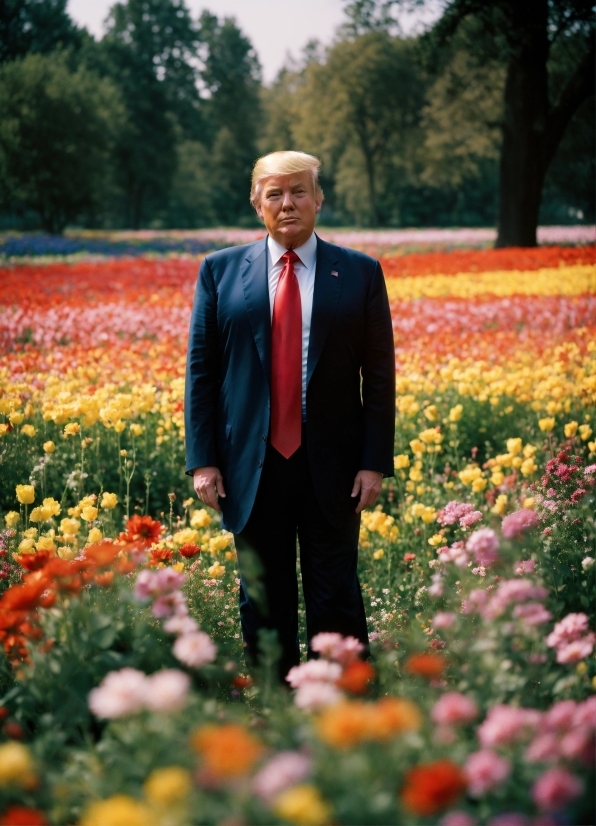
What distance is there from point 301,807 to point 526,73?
64.6 feet

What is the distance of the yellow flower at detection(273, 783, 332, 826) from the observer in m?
1.07

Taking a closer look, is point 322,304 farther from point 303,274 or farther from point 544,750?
point 544,750

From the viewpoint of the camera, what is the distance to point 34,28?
1953 inches

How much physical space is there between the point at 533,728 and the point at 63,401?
388 centimetres

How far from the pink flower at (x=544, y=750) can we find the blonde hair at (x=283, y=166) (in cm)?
203

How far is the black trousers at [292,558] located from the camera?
2.92m

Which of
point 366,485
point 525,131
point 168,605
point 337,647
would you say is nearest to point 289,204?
point 366,485

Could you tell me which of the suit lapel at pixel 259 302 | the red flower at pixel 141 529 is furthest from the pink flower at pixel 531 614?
the suit lapel at pixel 259 302

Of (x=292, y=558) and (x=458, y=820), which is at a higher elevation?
(x=458, y=820)

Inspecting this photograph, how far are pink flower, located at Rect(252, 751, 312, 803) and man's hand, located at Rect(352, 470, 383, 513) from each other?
5.72 feet

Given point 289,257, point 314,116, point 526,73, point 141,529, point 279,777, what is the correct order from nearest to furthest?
point 279,777
point 141,529
point 289,257
point 526,73
point 314,116

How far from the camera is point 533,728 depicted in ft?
4.56

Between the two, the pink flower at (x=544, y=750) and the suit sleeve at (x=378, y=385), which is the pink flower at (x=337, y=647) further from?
the suit sleeve at (x=378, y=385)

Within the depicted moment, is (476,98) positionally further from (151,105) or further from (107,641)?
(151,105)
